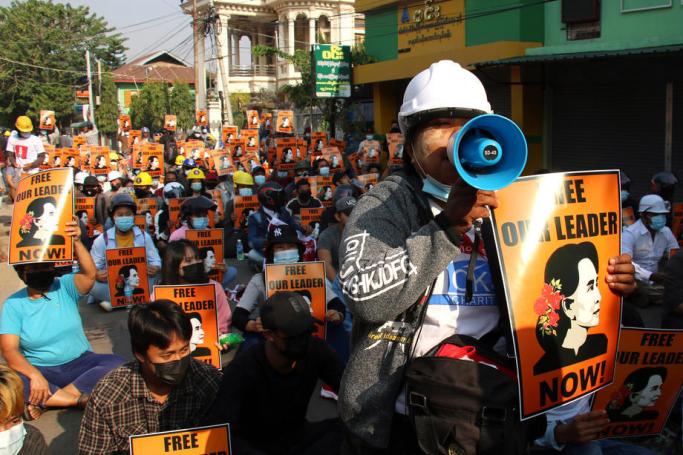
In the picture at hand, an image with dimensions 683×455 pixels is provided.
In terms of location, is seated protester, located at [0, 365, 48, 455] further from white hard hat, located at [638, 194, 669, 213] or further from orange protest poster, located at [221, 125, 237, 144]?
orange protest poster, located at [221, 125, 237, 144]

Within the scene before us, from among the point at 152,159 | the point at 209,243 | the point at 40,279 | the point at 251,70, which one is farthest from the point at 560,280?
the point at 251,70

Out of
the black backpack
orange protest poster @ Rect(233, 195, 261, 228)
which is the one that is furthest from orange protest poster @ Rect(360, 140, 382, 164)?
the black backpack

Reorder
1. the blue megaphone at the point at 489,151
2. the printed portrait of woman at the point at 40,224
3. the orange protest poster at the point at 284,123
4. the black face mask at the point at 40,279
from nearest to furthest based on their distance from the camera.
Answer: the blue megaphone at the point at 489,151 → the printed portrait of woman at the point at 40,224 → the black face mask at the point at 40,279 → the orange protest poster at the point at 284,123

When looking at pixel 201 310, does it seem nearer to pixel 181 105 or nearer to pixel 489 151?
pixel 489 151

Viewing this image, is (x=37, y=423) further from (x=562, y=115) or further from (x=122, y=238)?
(x=562, y=115)

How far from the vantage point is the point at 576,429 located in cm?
280

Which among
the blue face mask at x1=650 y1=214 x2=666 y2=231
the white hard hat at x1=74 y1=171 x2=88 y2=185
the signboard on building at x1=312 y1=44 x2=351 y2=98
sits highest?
the signboard on building at x1=312 y1=44 x2=351 y2=98

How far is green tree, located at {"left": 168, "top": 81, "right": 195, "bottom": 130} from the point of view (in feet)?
160

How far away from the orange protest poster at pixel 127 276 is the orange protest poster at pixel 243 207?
3.49m

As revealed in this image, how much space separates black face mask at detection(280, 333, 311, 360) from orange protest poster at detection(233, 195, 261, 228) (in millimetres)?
8799

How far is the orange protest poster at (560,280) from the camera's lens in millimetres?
1985

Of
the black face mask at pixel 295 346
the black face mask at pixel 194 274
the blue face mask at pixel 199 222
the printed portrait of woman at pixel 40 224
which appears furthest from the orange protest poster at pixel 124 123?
the black face mask at pixel 295 346

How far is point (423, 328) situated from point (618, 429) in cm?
265

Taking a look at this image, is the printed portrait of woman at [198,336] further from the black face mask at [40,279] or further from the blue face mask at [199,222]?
the blue face mask at [199,222]
